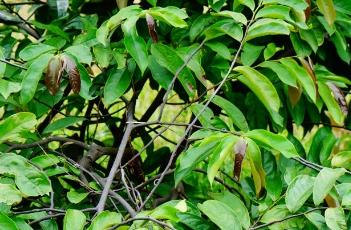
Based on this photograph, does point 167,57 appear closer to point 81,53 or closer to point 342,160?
point 81,53

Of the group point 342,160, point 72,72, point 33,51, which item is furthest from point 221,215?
point 33,51

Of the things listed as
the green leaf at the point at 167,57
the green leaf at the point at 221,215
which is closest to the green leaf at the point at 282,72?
the green leaf at the point at 167,57

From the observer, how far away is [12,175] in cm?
136

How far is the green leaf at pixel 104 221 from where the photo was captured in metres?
1.25

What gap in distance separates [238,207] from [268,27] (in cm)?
42

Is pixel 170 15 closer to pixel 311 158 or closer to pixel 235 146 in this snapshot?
pixel 235 146

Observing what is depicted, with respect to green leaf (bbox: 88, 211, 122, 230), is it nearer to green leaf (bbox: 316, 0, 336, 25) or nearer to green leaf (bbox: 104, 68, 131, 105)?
green leaf (bbox: 104, 68, 131, 105)

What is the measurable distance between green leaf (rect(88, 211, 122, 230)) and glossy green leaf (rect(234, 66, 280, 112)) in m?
0.48

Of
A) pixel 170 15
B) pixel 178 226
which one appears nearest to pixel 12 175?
pixel 178 226

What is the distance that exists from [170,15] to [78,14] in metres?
0.70

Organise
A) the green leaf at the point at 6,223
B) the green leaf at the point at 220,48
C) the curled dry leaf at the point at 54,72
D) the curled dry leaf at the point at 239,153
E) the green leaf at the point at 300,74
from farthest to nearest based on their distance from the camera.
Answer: the green leaf at the point at 220,48 < the green leaf at the point at 300,74 < the curled dry leaf at the point at 54,72 < the curled dry leaf at the point at 239,153 < the green leaf at the point at 6,223

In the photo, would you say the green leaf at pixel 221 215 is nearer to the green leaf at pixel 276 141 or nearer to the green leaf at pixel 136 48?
the green leaf at pixel 276 141

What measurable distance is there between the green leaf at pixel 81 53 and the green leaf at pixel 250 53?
45cm

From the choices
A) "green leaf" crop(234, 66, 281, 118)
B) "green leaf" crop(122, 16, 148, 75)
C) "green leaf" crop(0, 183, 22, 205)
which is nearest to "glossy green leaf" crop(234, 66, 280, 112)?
"green leaf" crop(234, 66, 281, 118)
